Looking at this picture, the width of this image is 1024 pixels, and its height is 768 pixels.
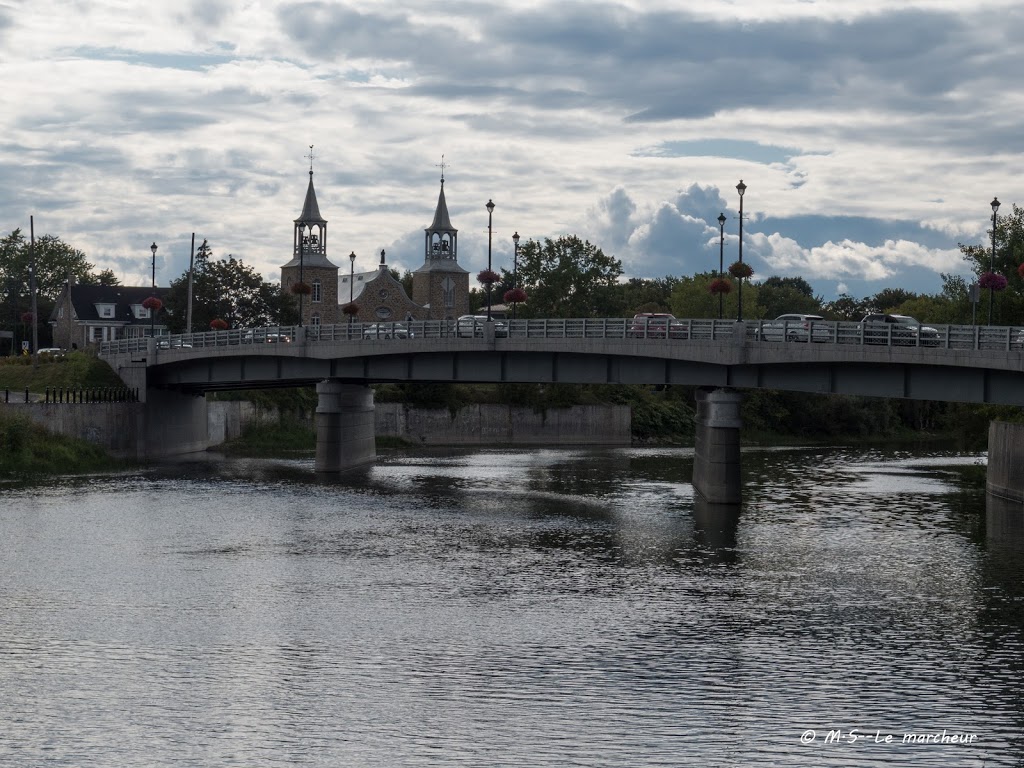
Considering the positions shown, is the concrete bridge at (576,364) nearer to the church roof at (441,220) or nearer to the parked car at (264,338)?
the parked car at (264,338)

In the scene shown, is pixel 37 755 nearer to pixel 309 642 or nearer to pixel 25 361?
pixel 309 642

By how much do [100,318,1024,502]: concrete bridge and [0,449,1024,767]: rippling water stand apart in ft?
20.2

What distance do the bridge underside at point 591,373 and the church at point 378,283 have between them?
62267 millimetres

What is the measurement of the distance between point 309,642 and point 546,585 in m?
10.6

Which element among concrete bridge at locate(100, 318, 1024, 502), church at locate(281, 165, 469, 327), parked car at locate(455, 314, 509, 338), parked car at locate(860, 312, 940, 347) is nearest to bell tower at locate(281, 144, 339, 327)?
church at locate(281, 165, 469, 327)

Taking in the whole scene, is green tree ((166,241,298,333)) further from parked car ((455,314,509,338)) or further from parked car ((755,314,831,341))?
parked car ((755,314,831,341))

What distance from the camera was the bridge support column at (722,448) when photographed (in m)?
65.5

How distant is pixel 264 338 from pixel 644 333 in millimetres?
29925

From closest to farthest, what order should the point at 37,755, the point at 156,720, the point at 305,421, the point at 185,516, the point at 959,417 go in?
the point at 37,755, the point at 156,720, the point at 185,516, the point at 959,417, the point at 305,421

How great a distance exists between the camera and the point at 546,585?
140 ft

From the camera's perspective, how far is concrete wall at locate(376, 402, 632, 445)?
371 ft

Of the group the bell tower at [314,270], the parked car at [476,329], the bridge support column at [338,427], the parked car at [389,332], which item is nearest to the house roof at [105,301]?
the bell tower at [314,270]

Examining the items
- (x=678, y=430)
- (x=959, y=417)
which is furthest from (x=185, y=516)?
(x=678, y=430)

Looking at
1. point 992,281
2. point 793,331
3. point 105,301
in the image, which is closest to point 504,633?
point 793,331
